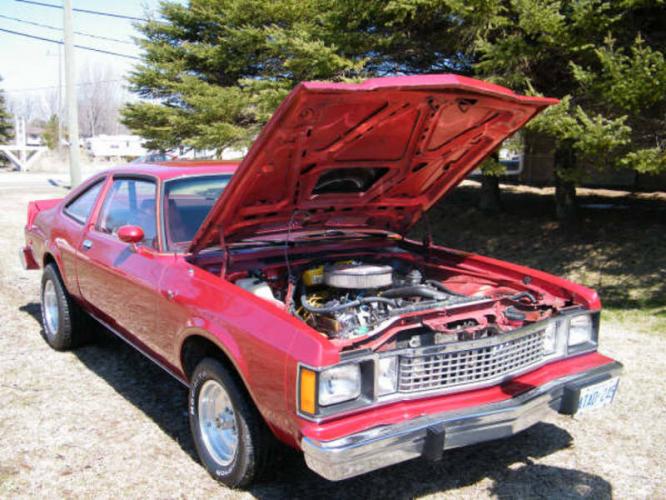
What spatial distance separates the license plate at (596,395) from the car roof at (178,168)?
2658mm

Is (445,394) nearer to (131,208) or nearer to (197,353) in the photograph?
(197,353)

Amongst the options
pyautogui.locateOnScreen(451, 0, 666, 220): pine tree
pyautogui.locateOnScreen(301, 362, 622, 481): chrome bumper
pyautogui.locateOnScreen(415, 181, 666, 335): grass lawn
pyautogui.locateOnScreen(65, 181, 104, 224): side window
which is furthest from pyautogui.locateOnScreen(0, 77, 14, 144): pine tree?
pyautogui.locateOnScreen(301, 362, 622, 481): chrome bumper

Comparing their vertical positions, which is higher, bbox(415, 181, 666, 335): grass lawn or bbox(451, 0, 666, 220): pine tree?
bbox(451, 0, 666, 220): pine tree

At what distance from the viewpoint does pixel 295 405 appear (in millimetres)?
2607

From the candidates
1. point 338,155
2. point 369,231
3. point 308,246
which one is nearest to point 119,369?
point 308,246

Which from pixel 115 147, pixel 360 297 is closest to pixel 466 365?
pixel 360 297

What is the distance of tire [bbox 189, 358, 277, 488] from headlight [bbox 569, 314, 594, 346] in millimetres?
1728

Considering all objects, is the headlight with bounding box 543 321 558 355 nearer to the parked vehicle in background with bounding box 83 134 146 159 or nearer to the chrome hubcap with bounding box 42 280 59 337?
the chrome hubcap with bounding box 42 280 59 337

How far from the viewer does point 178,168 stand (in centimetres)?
417

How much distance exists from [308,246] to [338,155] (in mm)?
869

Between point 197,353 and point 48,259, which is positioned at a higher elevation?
point 48,259

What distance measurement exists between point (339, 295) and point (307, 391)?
1.37 meters

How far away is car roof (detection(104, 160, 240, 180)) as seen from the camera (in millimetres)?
4066

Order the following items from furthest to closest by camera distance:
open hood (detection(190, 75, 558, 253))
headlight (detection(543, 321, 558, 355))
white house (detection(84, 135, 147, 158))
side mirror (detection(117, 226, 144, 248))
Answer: white house (detection(84, 135, 147, 158))
side mirror (detection(117, 226, 144, 248))
headlight (detection(543, 321, 558, 355))
open hood (detection(190, 75, 558, 253))
